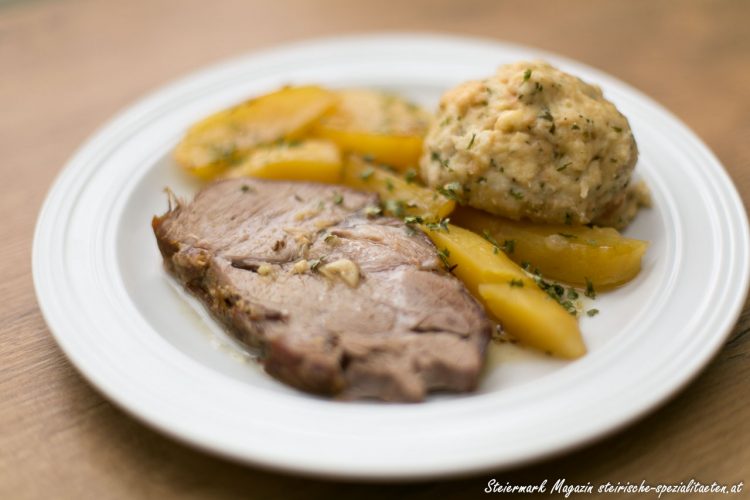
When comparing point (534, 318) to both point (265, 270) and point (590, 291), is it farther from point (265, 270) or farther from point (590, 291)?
point (265, 270)

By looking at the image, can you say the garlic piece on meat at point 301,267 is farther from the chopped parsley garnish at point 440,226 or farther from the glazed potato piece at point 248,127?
the glazed potato piece at point 248,127

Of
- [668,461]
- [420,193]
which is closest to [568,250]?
[420,193]

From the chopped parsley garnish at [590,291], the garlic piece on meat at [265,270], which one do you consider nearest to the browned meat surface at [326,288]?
the garlic piece on meat at [265,270]

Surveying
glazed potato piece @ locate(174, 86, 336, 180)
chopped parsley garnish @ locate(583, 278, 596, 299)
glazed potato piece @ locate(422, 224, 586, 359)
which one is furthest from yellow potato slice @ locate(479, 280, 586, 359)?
glazed potato piece @ locate(174, 86, 336, 180)

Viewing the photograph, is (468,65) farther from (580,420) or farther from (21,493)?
(21,493)

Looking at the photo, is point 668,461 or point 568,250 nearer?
point 668,461

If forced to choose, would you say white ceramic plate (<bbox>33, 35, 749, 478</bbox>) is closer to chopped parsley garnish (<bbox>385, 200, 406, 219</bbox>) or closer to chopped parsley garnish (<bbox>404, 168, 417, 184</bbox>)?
chopped parsley garnish (<bbox>385, 200, 406, 219</bbox>)

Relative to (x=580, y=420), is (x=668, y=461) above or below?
below
